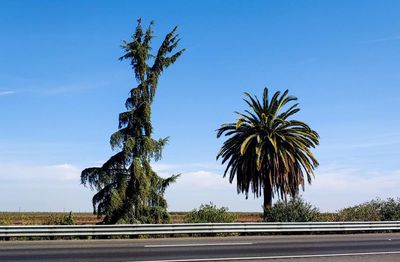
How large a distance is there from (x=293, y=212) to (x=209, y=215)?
16.5ft

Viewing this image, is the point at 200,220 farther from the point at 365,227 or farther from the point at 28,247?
the point at 28,247

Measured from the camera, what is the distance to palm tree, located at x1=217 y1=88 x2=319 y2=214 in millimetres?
35781

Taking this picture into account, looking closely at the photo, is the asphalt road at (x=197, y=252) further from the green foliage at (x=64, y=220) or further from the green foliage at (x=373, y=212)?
the green foliage at (x=373, y=212)

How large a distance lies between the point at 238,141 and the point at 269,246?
19.8 metres

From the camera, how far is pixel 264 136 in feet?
120

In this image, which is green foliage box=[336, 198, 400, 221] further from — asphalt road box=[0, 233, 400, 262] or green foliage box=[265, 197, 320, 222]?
asphalt road box=[0, 233, 400, 262]

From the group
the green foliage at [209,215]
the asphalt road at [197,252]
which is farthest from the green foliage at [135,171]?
the asphalt road at [197,252]

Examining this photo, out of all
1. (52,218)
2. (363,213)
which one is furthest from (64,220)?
(363,213)

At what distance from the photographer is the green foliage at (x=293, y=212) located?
94.0ft

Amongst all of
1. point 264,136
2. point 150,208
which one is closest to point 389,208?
point 264,136

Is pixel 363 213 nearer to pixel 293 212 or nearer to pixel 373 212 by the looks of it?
pixel 373 212

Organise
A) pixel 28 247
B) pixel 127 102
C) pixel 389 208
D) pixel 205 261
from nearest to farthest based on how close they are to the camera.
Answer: pixel 205 261, pixel 28 247, pixel 127 102, pixel 389 208

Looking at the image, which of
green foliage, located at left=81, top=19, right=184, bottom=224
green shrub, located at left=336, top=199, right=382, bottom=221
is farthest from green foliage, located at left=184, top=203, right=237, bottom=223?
green shrub, located at left=336, top=199, right=382, bottom=221

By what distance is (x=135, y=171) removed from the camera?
91.1 feet
